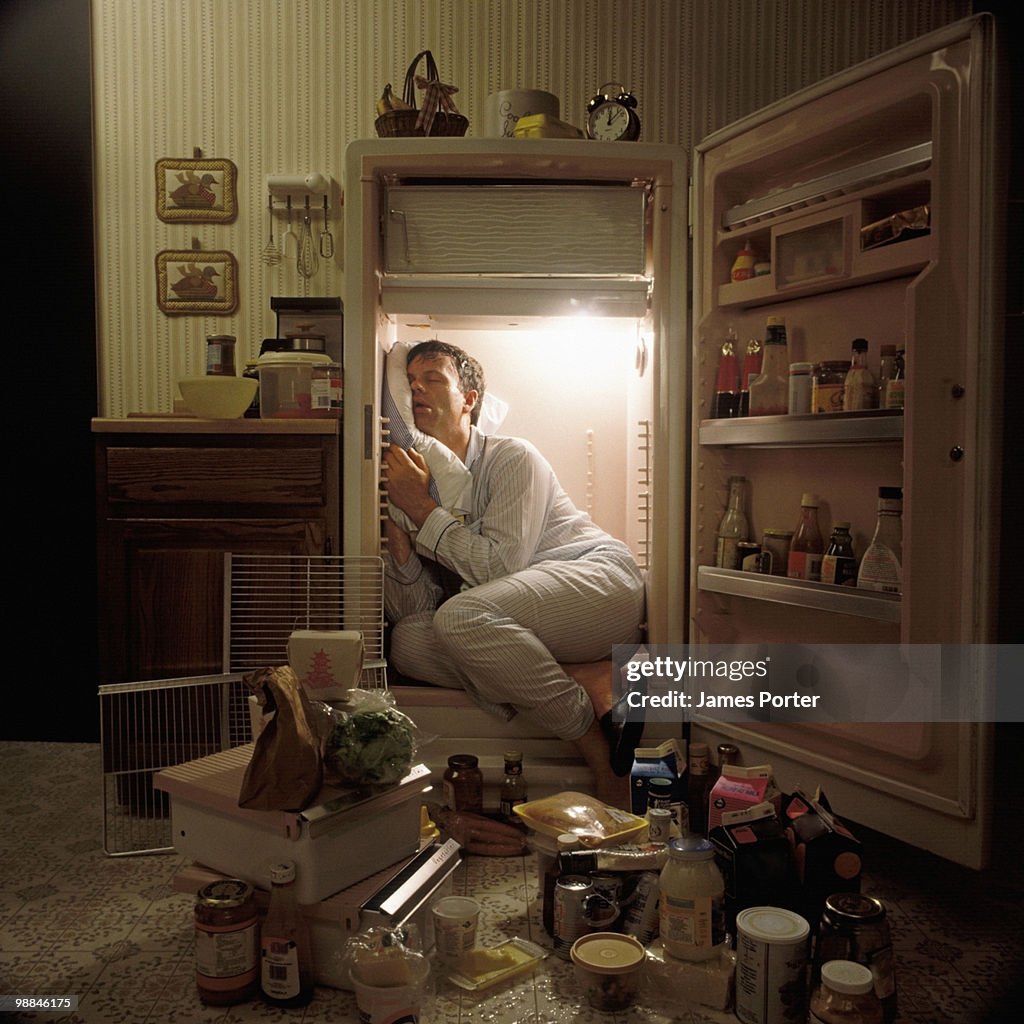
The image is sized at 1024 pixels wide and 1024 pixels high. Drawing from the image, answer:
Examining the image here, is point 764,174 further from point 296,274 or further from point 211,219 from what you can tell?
point 211,219

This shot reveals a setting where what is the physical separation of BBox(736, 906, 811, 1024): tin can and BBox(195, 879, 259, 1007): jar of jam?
2.43ft

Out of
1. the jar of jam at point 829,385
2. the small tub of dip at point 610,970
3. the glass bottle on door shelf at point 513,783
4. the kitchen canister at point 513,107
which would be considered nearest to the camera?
the small tub of dip at point 610,970

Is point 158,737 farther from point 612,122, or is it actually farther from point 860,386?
point 612,122

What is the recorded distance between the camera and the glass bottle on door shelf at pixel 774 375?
6.44 feet

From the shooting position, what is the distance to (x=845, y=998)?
1.19m

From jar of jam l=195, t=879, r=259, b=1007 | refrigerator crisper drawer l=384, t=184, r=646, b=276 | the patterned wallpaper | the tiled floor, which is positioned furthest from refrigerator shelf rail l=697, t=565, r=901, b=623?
the patterned wallpaper

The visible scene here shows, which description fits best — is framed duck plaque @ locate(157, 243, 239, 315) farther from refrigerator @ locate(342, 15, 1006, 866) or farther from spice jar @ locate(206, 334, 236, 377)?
refrigerator @ locate(342, 15, 1006, 866)

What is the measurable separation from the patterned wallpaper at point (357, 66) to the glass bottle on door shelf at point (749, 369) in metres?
0.99

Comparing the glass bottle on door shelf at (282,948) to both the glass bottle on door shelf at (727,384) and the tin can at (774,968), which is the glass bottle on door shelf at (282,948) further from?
the glass bottle on door shelf at (727,384)

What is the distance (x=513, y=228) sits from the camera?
221 cm

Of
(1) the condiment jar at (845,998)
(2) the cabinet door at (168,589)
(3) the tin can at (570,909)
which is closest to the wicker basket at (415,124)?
(2) the cabinet door at (168,589)

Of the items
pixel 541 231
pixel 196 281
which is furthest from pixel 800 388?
pixel 196 281

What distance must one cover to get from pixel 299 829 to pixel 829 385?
132 cm

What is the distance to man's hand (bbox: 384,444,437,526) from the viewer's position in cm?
235
